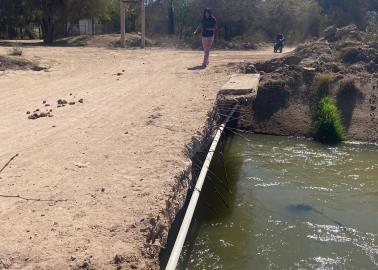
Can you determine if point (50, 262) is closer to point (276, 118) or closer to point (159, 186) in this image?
point (159, 186)

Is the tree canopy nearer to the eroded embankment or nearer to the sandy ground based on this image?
the sandy ground

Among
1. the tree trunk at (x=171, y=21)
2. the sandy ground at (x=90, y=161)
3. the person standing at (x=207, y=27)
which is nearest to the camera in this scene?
the sandy ground at (x=90, y=161)

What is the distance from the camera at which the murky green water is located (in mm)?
6469

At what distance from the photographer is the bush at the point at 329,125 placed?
12625mm

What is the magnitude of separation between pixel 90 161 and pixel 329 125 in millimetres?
8187

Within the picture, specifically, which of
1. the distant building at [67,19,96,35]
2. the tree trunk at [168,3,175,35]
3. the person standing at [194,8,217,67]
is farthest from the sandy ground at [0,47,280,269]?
the distant building at [67,19,96,35]

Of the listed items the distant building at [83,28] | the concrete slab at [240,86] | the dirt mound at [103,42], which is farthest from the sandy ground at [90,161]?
the distant building at [83,28]

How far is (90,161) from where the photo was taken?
20.0ft

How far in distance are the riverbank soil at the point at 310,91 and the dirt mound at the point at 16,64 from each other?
6073 millimetres

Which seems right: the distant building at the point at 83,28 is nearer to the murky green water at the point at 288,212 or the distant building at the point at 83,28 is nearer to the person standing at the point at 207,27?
the person standing at the point at 207,27

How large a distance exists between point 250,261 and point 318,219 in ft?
5.99

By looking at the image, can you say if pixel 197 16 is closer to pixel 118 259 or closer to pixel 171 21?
pixel 171 21

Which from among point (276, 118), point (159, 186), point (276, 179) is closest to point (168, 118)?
point (276, 179)

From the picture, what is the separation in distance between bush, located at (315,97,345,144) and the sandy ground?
2728 mm
